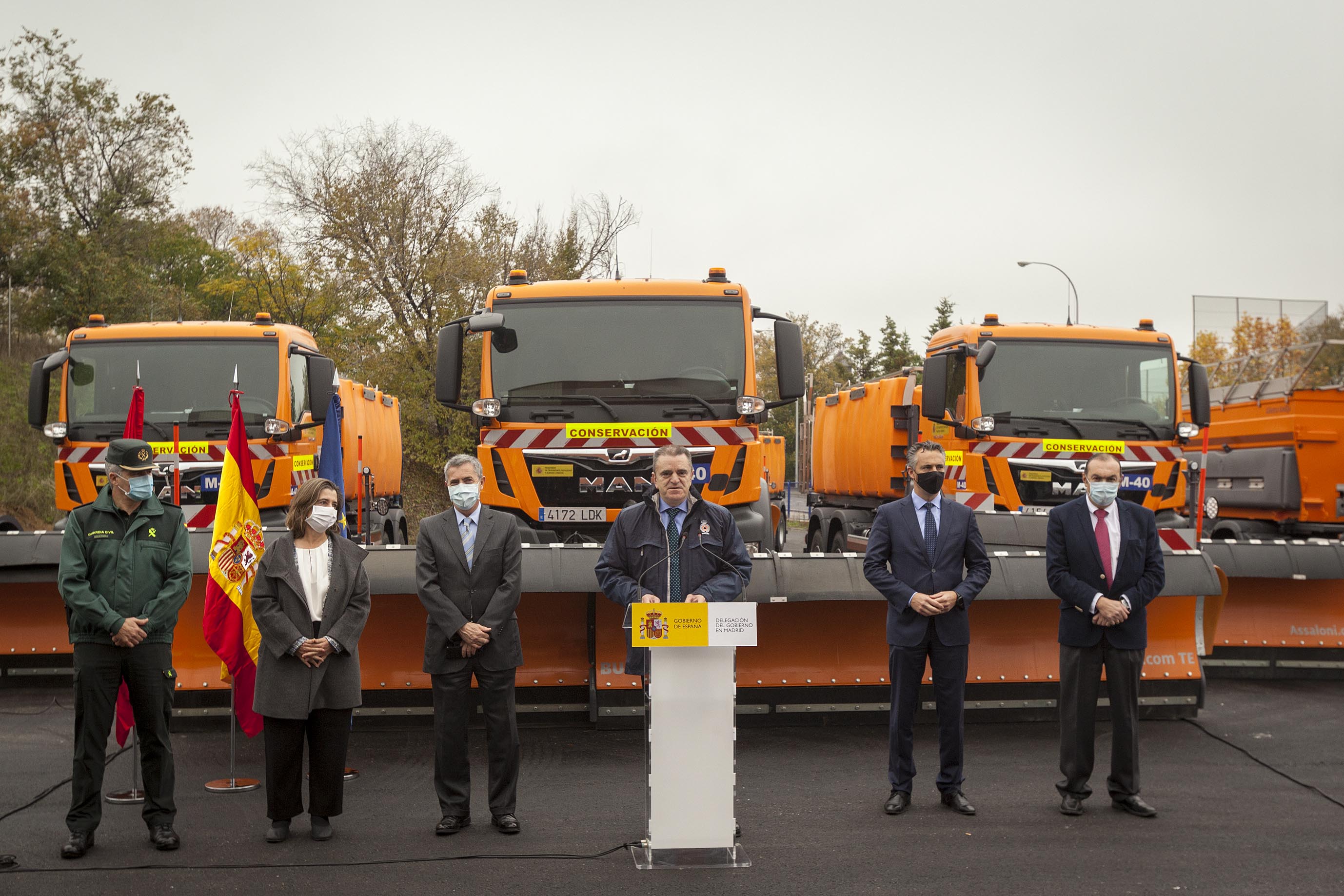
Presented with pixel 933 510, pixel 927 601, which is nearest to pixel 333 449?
pixel 933 510

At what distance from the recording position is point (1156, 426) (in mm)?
11516

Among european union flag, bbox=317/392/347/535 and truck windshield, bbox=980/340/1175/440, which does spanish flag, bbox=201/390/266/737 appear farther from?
truck windshield, bbox=980/340/1175/440

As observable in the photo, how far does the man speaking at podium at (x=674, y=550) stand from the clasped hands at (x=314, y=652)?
4.60 ft

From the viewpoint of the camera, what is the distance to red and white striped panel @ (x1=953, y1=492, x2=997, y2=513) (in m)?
11.4

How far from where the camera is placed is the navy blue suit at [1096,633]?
6.39 m

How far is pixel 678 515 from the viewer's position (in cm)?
603

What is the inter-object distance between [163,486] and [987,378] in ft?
25.8

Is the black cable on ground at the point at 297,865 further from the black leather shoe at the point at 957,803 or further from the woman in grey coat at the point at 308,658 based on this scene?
the black leather shoe at the point at 957,803

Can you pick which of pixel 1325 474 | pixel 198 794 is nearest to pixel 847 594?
pixel 198 794

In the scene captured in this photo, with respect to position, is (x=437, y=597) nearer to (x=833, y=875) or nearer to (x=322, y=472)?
(x=833, y=875)

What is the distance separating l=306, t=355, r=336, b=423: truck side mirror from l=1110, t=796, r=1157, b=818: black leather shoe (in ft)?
26.8

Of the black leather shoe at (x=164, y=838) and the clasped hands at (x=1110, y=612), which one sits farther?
the clasped hands at (x=1110, y=612)

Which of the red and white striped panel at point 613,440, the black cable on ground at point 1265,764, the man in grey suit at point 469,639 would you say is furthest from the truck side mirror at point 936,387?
the man in grey suit at point 469,639

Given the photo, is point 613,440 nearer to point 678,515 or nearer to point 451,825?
point 678,515
